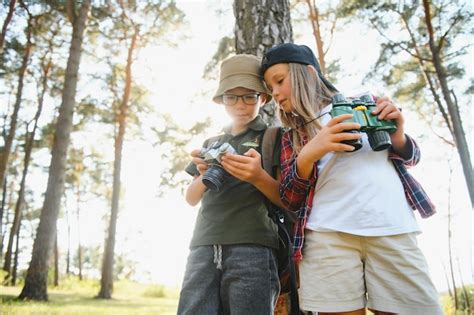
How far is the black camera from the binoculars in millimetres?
531

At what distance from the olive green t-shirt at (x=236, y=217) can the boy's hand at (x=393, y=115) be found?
592mm

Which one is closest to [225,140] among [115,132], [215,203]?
[215,203]

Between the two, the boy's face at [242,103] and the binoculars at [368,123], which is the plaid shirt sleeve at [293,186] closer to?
the binoculars at [368,123]

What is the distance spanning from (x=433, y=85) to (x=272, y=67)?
784 centimetres

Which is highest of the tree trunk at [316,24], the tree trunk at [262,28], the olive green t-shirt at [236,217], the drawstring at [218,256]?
the tree trunk at [316,24]

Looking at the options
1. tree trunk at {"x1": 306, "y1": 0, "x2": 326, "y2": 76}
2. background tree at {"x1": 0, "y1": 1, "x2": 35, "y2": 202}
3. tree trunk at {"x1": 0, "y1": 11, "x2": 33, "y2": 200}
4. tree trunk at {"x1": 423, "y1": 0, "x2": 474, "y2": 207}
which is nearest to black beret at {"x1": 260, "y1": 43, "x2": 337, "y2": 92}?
tree trunk at {"x1": 423, "y1": 0, "x2": 474, "y2": 207}

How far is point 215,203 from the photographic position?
195 centimetres

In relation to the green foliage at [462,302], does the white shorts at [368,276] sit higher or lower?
higher

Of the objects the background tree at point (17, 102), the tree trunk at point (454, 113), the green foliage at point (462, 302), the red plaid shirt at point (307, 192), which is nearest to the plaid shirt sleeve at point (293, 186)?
the red plaid shirt at point (307, 192)

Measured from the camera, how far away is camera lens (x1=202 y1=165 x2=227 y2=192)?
5.66 feet

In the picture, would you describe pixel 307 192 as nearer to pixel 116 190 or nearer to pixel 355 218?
pixel 355 218

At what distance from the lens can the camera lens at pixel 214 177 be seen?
172 centimetres

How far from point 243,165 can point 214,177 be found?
15 cm

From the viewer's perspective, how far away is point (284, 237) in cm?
191
